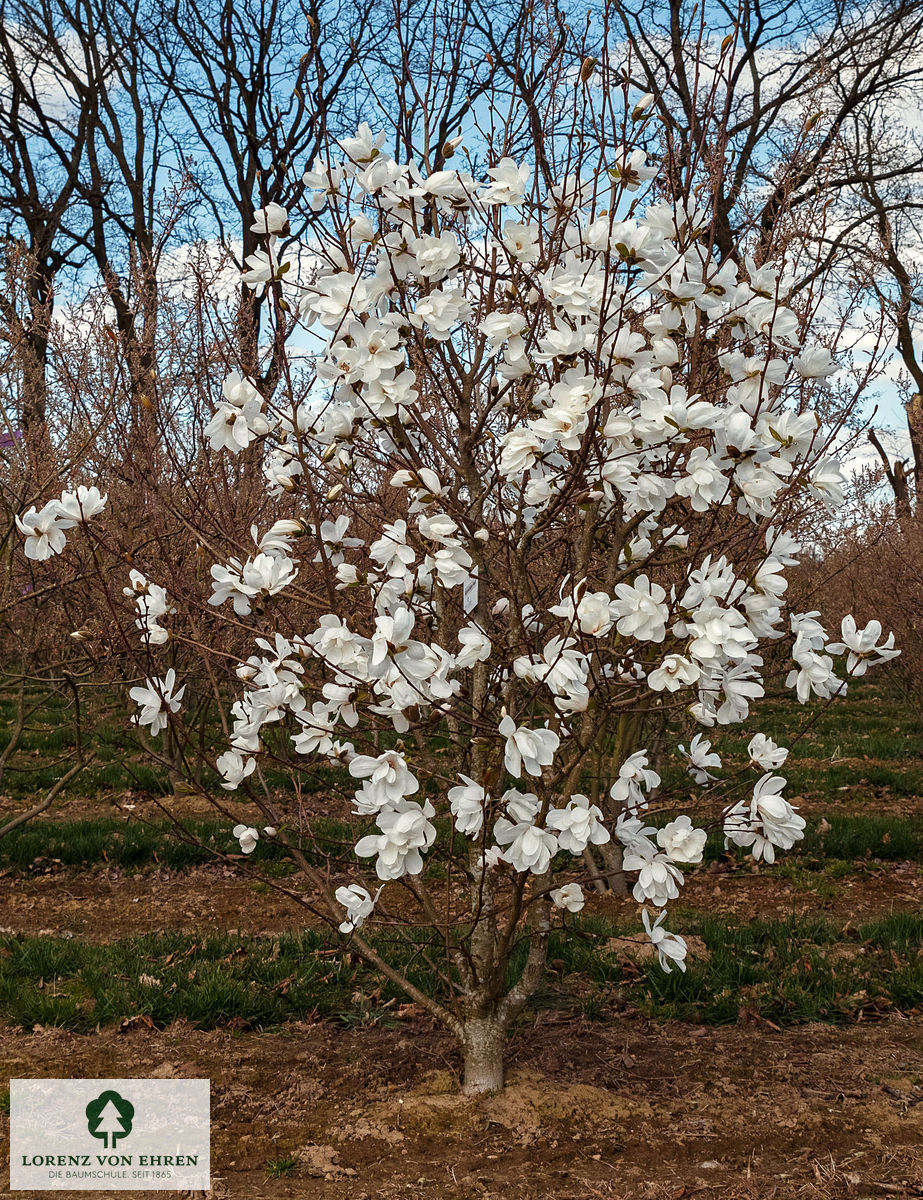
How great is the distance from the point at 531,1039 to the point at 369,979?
82 cm

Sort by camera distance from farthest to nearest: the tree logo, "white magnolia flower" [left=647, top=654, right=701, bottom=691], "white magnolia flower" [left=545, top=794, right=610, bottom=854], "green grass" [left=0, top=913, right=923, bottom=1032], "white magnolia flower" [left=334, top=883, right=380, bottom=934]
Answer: "green grass" [left=0, top=913, right=923, bottom=1032] → the tree logo → "white magnolia flower" [left=334, top=883, right=380, bottom=934] → "white magnolia flower" [left=545, top=794, right=610, bottom=854] → "white magnolia flower" [left=647, top=654, right=701, bottom=691]

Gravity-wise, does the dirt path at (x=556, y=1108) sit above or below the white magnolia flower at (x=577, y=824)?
below

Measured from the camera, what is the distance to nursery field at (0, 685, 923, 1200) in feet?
9.71

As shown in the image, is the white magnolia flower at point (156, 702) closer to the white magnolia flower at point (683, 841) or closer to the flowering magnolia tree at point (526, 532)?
the flowering magnolia tree at point (526, 532)

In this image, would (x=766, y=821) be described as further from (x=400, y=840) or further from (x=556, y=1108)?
(x=556, y=1108)

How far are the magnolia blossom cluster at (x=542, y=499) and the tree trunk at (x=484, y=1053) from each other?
21.1 inches

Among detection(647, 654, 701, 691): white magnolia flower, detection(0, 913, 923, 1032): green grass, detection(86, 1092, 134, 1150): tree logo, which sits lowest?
detection(86, 1092, 134, 1150): tree logo

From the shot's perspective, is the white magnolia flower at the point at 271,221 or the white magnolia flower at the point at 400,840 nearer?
the white magnolia flower at the point at 400,840

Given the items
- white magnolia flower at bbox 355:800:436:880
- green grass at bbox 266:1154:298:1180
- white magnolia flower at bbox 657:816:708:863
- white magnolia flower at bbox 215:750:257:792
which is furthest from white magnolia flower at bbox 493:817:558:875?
green grass at bbox 266:1154:298:1180

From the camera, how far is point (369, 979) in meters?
4.26

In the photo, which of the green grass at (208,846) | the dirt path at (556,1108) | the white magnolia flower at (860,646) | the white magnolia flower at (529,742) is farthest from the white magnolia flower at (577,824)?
the green grass at (208,846)

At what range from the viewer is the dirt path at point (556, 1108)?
2.87 meters

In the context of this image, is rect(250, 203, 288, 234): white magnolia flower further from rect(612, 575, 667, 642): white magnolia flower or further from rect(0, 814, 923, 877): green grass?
rect(0, 814, 923, 877): green grass

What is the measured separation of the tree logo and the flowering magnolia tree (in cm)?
92
